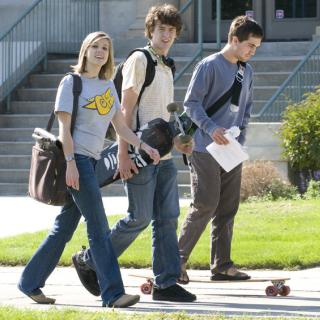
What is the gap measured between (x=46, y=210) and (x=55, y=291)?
235 inches

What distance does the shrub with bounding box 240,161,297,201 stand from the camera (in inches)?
591

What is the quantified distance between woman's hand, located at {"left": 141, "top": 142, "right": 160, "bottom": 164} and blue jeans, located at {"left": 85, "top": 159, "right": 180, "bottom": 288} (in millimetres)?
194

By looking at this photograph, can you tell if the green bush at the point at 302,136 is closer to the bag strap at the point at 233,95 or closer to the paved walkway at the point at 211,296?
the paved walkway at the point at 211,296

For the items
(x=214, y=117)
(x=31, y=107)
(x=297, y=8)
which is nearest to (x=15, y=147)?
(x=31, y=107)

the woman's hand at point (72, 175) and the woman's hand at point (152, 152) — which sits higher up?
the woman's hand at point (152, 152)

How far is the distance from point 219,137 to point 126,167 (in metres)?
0.74

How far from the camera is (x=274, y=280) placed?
28.3ft

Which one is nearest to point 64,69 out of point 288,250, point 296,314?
point 288,250

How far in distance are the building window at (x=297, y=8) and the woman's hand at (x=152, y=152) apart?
1366 centimetres

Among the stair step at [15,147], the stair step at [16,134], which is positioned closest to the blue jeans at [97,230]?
the stair step at [15,147]

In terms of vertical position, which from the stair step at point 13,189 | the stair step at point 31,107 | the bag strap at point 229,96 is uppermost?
the bag strap at point 229,96

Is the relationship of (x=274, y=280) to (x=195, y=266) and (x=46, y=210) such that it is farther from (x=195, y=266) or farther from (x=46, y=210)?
(x=46, y=210)

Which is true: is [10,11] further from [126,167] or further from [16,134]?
[126,167]

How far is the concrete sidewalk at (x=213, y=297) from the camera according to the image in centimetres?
786
